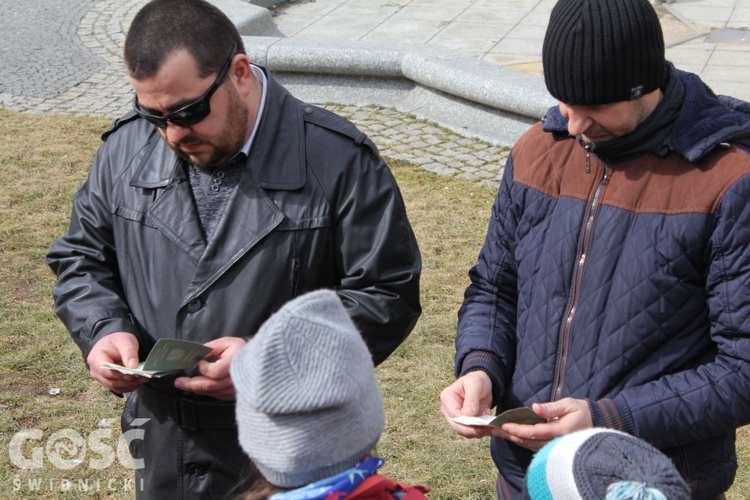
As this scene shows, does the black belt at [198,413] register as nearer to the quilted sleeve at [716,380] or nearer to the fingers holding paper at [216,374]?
the fingers holding paper at [216,374]

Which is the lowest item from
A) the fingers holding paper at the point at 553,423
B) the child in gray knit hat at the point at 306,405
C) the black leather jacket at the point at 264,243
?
the fingers holding paper at the point at 553,423

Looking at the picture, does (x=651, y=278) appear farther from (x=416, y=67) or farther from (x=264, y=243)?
(x=416, y=67)

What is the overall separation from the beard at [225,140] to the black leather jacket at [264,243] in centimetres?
6

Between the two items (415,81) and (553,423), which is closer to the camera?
(553,423)

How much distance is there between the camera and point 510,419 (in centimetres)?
237


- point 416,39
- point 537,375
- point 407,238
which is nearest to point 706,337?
point 537,375

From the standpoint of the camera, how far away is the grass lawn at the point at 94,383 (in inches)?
175

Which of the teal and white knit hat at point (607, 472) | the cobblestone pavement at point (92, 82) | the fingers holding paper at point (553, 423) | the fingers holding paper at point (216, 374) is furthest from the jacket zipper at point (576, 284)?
the cobblestone pavement at point (92, 82)

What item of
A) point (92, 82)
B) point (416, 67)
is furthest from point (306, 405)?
point (92, 82)

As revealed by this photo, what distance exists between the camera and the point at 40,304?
6004mm

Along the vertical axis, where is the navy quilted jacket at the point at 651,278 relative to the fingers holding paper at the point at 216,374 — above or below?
above

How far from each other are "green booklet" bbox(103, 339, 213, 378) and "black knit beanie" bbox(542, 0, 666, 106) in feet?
3.91

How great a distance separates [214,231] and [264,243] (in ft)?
0.53

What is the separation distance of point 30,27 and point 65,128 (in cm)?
354
